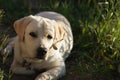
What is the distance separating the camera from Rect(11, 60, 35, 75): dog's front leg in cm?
425

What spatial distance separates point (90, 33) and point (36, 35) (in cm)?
115

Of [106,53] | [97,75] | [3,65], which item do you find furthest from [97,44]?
[3,65]

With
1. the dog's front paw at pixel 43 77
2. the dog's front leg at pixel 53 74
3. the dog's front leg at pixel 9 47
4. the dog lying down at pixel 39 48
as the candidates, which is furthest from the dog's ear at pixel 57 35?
the dog's front leg at pixel 9 47

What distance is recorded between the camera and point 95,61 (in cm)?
465

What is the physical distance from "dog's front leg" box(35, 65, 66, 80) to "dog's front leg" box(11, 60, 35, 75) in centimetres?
20

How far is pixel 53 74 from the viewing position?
13.6 ft

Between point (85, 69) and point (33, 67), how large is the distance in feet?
2.19

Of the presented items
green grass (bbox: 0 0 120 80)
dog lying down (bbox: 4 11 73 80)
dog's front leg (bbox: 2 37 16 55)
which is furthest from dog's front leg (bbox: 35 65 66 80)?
dog's front leg (bbox: 2 37 16 55)

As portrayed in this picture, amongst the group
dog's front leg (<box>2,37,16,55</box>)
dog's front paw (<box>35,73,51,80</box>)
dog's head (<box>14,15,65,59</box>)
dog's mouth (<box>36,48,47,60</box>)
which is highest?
dog's head (<box>14,15,65,59</box>)

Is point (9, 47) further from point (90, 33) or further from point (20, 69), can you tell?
point (90, 33)

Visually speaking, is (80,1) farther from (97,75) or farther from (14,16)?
(97,75)

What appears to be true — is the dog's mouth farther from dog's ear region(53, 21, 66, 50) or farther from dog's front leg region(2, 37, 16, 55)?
dog's front leg region(2, 37, 16, 55)

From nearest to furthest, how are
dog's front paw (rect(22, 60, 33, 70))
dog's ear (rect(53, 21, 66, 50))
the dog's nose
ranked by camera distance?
the dog's nose, dog's ear (rect(53, 21, 66, 50)), dog's front paw (rect(22, 60, 33, 70))

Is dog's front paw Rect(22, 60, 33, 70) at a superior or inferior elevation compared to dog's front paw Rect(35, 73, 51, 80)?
superior
